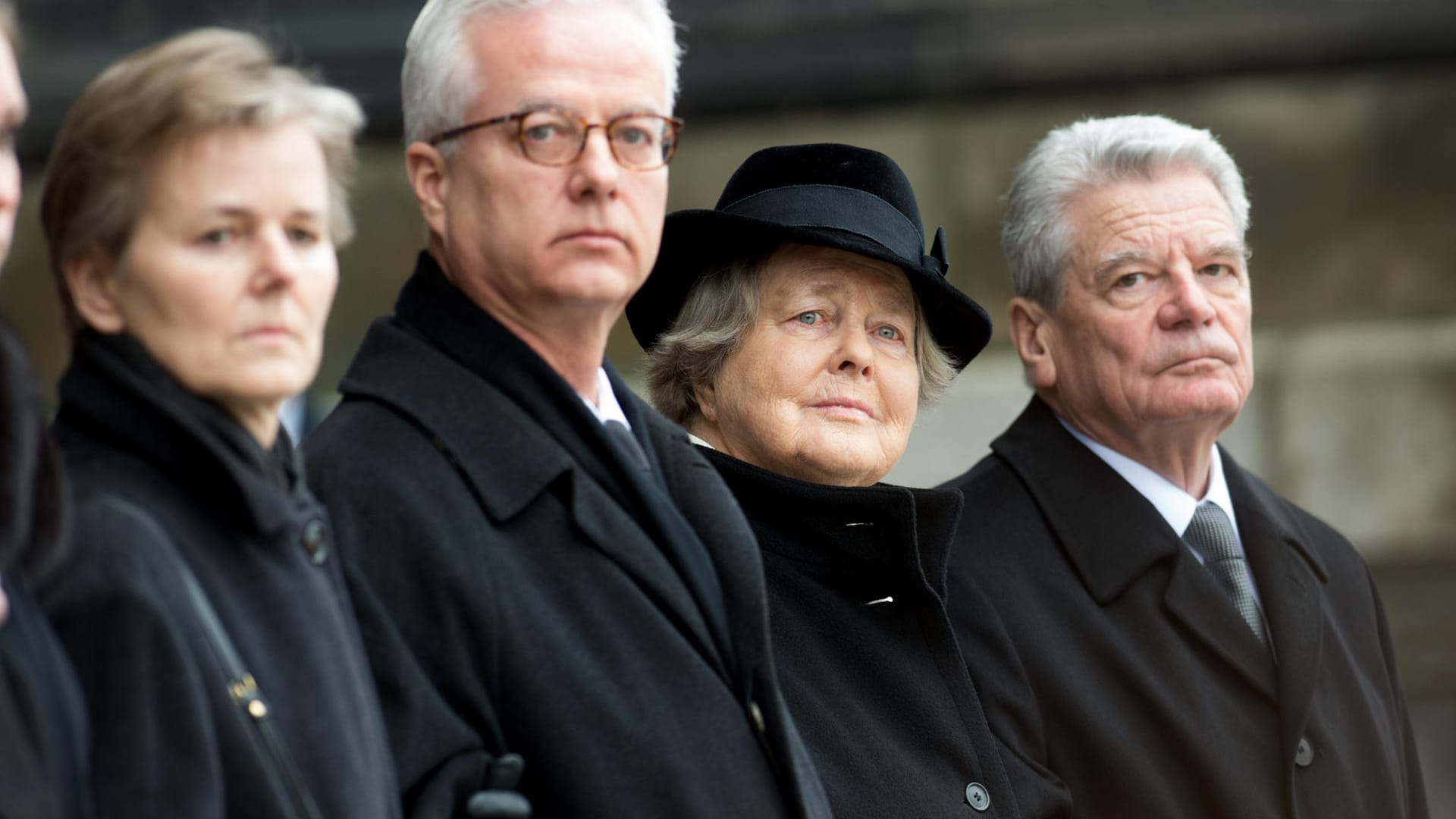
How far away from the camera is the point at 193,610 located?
2180 millimetres

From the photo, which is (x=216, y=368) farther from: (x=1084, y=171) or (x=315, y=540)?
(x=1084, y=171)

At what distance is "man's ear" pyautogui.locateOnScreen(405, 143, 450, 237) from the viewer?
117 inches

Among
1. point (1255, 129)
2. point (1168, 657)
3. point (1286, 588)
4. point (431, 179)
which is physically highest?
point (1255, 129)

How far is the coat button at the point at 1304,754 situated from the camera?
3.84m

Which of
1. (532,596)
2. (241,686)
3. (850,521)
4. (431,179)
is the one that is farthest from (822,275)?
(241,686)

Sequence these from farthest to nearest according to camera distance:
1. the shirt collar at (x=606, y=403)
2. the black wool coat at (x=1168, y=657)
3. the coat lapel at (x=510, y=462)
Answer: the black wool coat at (x=1168, y=657)
the shirt collar at (x=606, y=403)
the coat lapel at (x=510, y=462)

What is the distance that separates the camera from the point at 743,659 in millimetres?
2885

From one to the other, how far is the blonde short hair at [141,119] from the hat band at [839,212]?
4.72ft

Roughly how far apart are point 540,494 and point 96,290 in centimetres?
74

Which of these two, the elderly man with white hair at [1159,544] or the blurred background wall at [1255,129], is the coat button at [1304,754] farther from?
the blurred background wall at [1255,129]

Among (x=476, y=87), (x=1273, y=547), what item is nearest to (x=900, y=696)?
(x=1273, y=547)

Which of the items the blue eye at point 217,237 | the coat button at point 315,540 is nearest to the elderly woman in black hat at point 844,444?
the coat button at point 315,540

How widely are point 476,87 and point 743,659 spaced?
95 cm

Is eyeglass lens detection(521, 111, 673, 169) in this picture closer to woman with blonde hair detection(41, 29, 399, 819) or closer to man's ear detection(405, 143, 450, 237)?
man's ear detection(405, 143, 450, 237)
